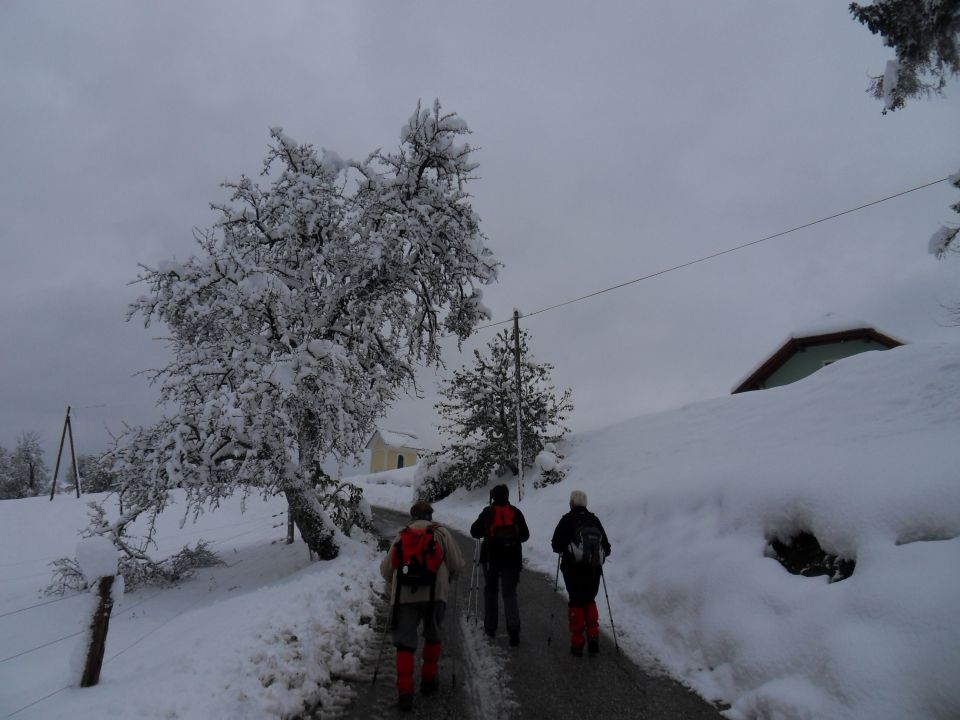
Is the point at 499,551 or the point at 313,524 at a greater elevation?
the point at 499,551

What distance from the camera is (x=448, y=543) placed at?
17.6 ft

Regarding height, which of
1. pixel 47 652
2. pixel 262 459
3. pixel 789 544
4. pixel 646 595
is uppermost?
pixel 262 459

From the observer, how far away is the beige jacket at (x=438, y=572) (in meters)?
4.93

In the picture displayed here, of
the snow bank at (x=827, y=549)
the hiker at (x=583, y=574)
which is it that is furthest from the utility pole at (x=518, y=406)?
the hiker at (x=583, y=574)

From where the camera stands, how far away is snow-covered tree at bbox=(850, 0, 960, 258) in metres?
6.83

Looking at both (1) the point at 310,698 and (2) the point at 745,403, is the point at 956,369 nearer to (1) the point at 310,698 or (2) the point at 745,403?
(2) the point at 745,403

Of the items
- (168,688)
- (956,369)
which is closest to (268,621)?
(168,688)

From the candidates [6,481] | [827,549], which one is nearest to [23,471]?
[6,481]

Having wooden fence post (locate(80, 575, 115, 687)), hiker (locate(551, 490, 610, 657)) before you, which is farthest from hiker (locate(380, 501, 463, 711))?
wooden fence post (locate(80, 575, 115, 687))

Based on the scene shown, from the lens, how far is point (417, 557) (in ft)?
16.4

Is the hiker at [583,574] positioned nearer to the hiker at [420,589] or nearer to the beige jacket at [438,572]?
the beige jacket at [438,572]

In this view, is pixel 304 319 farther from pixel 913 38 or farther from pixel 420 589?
pixel 913 38

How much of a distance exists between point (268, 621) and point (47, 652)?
4.99 meters

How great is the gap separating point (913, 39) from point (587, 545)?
30.1 ft
